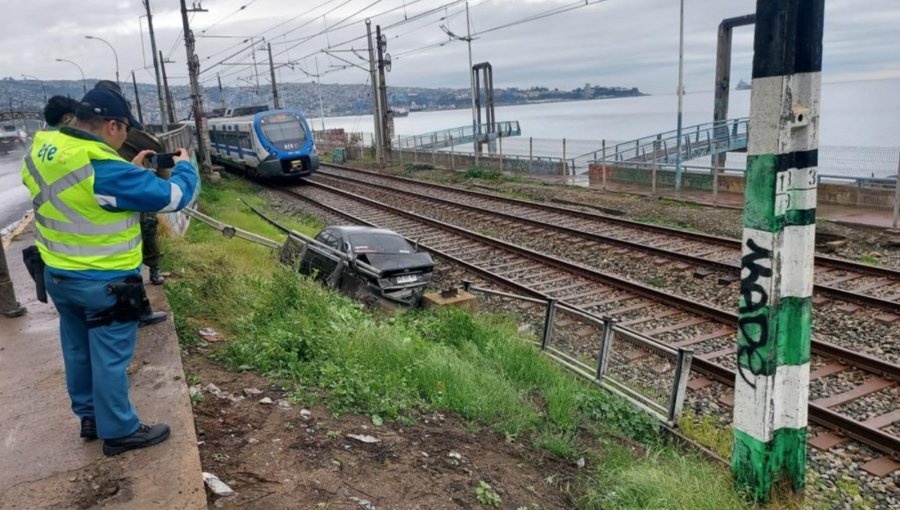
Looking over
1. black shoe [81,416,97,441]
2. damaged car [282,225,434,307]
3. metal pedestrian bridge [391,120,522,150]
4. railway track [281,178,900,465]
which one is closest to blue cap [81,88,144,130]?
black shoe [81,416,97,441]

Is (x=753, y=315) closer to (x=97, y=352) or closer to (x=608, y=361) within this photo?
(x=608, y=361)

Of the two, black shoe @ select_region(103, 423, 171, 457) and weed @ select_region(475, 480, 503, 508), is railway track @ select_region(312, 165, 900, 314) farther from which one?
black shoe @ select_region(103, 423, 171, 457)

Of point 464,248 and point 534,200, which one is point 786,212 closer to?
A: point 464,248

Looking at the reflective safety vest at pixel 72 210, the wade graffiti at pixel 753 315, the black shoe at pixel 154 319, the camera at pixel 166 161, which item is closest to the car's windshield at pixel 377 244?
the black shoe at pixel 154 319

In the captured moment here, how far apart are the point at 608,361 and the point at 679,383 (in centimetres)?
131

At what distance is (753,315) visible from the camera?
14.3 ft

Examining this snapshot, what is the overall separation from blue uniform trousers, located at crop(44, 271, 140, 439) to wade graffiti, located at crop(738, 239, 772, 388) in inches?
154

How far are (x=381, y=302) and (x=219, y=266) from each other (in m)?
2.56

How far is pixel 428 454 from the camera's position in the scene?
4.70 m

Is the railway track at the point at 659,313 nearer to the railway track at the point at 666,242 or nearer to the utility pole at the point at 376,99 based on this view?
the railway track at the point at 666,242

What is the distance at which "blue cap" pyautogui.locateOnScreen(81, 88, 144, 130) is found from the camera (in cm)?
363

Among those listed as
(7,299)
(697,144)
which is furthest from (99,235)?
(697,144)

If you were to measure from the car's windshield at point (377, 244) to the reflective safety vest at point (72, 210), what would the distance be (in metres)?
7.04

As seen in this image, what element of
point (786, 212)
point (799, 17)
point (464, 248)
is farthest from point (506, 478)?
point (464, 248)
